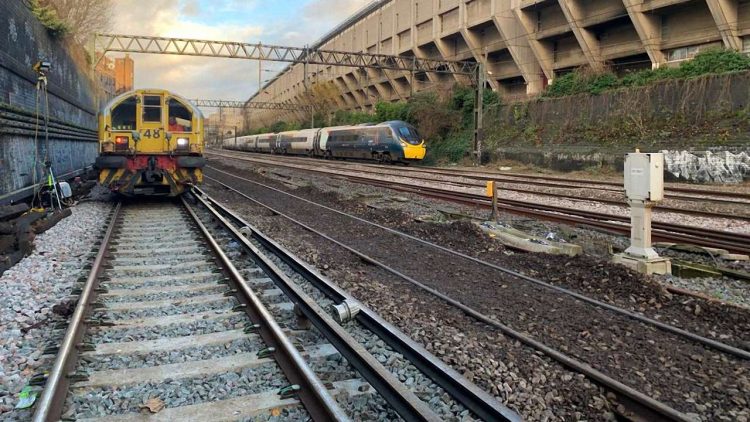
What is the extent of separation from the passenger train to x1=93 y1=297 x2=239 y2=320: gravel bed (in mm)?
27001

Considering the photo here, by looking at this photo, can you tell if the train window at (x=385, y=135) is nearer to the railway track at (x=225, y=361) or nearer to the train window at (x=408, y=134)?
the train window at (x=408, y=134)

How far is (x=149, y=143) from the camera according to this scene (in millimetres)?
12797

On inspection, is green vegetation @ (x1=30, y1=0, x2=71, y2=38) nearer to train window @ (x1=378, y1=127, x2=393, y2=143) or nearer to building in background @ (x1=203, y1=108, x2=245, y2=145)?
train window @ (x1=378, y1=127, x2=393, y2=143)

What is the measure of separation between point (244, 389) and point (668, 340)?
355cm

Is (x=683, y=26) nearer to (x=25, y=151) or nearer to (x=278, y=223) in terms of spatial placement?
(x=278, y=223)

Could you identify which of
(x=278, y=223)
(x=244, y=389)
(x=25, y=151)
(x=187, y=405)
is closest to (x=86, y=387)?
(x=187, y=405)

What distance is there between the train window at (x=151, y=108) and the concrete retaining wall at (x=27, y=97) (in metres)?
2.25

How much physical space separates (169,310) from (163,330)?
534mm

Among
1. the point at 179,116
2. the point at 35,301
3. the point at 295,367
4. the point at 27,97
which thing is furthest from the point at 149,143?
the point at 295,367

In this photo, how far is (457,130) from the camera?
3728 cm

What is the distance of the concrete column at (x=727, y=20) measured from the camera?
24245 mm

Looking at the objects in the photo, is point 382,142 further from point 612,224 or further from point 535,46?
point 612,224

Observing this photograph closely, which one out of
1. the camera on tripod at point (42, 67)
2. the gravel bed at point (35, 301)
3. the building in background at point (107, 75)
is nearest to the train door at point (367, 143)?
the building in background at point (107, 75)

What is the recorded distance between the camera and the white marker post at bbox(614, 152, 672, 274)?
673 centimetres
